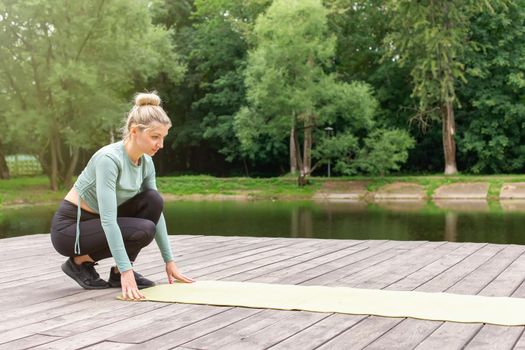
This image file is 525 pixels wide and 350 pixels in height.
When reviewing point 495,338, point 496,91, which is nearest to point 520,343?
point 495,338

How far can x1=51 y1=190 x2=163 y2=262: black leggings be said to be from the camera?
3902 millimetres

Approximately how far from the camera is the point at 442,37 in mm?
23828

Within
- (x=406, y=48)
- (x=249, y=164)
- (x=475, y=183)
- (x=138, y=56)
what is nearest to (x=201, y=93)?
(x=249, y=164)

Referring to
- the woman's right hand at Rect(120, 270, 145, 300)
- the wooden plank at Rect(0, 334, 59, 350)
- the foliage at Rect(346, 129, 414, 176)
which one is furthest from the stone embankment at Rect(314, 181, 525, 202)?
the wooden plank at Rect(0, 334, 59, 350)

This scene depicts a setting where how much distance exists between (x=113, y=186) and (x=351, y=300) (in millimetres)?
1433

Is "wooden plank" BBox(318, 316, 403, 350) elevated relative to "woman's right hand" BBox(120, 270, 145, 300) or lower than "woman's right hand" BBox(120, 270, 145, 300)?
lower

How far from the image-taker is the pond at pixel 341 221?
11.8 meters

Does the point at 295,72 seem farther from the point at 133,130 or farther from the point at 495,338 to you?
the point at 495,338

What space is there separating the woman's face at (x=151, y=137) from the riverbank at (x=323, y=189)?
769 inches

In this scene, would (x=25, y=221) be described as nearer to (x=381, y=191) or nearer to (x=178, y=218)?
(x=178, y=218)

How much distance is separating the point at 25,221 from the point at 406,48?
15.7 metres

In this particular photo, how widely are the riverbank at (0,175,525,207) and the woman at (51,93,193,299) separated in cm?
1906

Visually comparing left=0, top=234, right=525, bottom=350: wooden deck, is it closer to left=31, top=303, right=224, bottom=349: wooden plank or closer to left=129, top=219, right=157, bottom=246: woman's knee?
left=31, top=303, right=224, bottom=349: wooden plank

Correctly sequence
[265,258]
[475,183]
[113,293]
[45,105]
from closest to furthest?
[113,293], [265,258], [475,183], [45,105]
